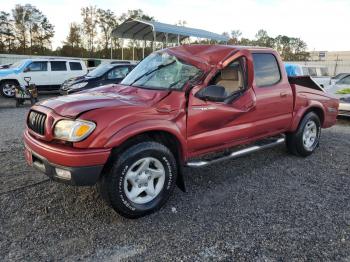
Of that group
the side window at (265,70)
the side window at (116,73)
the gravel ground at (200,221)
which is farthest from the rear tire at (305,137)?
the side window at (116,73)

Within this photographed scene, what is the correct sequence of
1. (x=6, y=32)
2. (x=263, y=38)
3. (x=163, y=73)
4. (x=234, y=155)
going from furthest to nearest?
(x=263, y=38), (x=6, y=32), (x=234, y=155), (x=163, y=73)

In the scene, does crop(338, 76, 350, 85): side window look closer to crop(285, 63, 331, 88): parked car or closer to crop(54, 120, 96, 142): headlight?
crop(285, 63, 331, 88): parked car

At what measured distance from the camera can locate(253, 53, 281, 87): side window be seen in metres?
4.50

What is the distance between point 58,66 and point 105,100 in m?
13.6

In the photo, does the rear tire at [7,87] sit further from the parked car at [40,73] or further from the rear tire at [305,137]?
the rear tire at [305,137]

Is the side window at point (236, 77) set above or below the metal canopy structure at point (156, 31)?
below

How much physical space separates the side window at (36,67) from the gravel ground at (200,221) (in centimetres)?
1138

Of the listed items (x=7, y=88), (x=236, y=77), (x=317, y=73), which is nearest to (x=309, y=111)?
(x=236, y=77)

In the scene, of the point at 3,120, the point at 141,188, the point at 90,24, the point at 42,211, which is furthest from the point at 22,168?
the point at 90,24

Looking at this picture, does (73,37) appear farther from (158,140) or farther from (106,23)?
(158,140)

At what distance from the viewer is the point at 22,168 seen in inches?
187

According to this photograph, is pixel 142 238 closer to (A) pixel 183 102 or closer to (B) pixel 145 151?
(B) pixel 145 151

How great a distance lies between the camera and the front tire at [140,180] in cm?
306

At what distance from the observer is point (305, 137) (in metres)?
5.55
